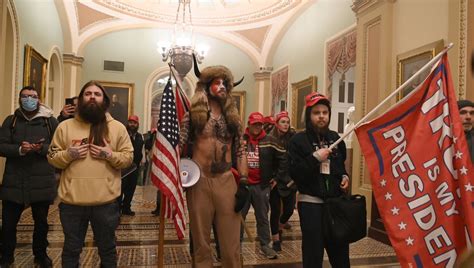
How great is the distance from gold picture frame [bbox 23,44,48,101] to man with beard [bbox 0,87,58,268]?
488 centimetres

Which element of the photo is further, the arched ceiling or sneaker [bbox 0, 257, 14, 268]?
the arched ceiling

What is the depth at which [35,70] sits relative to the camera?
28.0ft

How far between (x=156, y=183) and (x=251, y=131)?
2.02m

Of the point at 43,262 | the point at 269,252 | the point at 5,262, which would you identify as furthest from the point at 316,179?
the point at 5,262

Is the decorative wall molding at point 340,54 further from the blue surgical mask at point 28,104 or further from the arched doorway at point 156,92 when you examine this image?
the blue surgical mask at point 28,104

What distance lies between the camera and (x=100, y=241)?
2.89m

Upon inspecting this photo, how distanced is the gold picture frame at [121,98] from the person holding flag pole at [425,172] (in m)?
11.2

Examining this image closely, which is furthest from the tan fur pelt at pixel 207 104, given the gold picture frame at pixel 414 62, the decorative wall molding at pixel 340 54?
the decorative wall molding at pixel 340 54

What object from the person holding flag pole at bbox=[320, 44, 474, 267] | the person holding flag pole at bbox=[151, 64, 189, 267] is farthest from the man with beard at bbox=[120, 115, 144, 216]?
the person holding flag pole at bbox=[320, 44, 474, 267]

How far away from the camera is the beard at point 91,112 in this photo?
288 centimetres

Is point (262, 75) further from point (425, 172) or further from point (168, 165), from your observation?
point (425, 172)

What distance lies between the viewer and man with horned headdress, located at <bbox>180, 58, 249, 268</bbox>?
2924mm

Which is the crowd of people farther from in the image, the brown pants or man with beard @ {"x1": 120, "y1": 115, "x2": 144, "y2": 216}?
man with beard @ {"x1": 120, "y1": 115, "x2": 144, "y2": 216}

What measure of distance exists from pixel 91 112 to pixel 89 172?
452 millimetres
